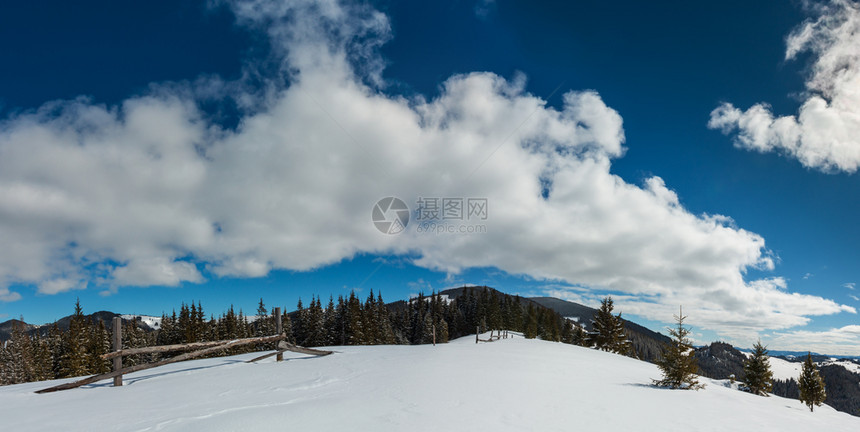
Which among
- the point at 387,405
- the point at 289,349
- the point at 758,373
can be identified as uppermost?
the point at 387,405

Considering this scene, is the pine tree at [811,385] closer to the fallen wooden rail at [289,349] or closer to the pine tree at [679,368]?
the pine tree at [679,368]

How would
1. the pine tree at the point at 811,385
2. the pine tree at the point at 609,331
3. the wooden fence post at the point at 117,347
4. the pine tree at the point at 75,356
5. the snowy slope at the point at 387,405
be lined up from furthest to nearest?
the pine tree at the point at 609,331
the pine tree at the point at 75,356
the pine tree at the point at 811,385
the wooden fence post at the point at 117,347
the snowy slope at the point at 387,405

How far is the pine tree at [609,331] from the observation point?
160ft

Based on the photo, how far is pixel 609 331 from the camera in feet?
162

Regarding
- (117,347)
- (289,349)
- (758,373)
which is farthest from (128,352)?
(758,373)

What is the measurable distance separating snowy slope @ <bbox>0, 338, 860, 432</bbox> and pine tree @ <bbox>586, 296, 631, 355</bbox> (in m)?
41.7

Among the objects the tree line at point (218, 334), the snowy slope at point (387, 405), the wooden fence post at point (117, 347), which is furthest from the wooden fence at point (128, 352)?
the tree line at point (218, 334)

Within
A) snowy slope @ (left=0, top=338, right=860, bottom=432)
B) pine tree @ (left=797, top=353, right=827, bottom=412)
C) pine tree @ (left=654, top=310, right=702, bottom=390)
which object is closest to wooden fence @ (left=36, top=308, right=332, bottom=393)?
snowy slope @ (left=0, top=338, right=860, bottom=432)

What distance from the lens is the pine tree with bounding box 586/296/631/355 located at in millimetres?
48656

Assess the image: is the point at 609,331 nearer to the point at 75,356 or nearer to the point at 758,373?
the point at 758,373

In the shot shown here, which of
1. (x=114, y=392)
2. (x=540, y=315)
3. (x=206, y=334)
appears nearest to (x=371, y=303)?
(x=206, y=334)

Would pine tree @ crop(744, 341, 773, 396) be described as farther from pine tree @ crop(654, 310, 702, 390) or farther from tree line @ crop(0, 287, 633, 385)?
pine tree @ crop(654, 310, 702, 390)

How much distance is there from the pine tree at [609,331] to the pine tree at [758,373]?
12.6 m

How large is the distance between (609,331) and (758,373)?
15.0m
